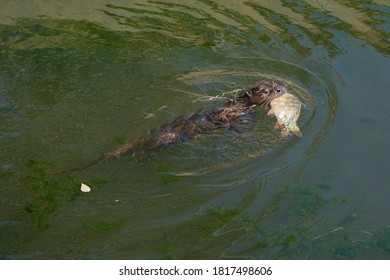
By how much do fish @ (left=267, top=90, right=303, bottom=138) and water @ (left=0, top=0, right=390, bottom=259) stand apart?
0.12 metres

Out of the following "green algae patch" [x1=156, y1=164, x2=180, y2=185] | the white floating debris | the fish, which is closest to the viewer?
the white floating debris

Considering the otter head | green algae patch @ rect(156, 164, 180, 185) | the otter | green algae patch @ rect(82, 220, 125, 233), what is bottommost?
green algae patch @ rect(82, 220, 125, 233)

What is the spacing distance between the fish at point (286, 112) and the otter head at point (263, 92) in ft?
0.11

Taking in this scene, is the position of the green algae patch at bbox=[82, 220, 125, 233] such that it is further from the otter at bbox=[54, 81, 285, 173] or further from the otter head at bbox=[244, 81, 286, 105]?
Result: the otter head at bbox=[244, 81, 286, 105]

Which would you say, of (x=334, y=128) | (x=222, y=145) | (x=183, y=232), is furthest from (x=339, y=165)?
(x=183, y=232)

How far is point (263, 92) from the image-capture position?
18.4 feet

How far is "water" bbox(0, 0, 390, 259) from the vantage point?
4.49 m

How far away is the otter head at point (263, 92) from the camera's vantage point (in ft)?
18.4

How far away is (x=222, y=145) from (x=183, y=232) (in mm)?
1262

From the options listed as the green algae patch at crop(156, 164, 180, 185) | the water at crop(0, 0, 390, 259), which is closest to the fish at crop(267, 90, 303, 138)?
the water at crop(0, 0, 390, 259)

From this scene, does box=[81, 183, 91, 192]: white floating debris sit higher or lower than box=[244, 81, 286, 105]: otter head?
lower

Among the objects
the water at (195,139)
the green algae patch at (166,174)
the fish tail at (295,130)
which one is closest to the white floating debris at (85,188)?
the water at (195,139)

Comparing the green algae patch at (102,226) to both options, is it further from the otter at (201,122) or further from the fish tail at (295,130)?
the fish tail at (295,130)

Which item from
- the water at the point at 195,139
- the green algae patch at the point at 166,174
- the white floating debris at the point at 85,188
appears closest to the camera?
the water at the point at 195,139
